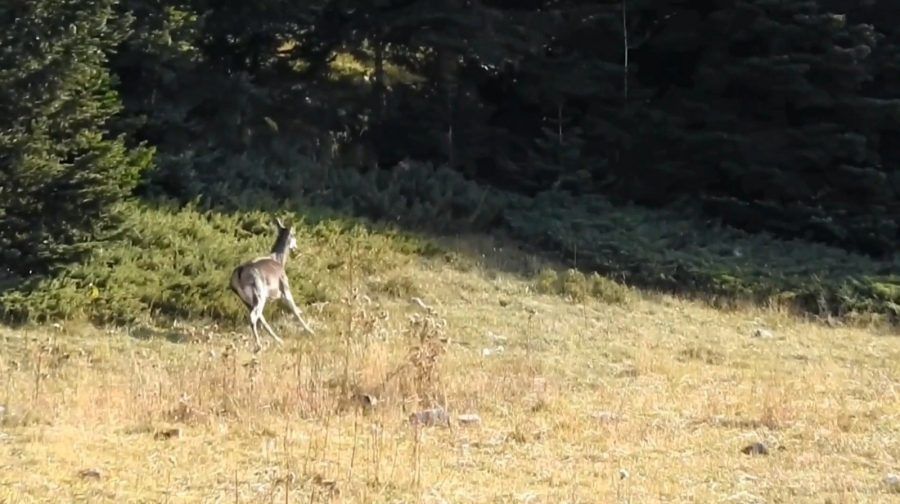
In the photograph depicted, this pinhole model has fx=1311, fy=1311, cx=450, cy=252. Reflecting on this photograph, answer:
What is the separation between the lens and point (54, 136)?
50.8 feet

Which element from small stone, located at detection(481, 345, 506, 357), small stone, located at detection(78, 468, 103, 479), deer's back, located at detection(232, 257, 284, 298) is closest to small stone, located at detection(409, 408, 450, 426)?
small stone, located at detection(78, 468, 103, 479)

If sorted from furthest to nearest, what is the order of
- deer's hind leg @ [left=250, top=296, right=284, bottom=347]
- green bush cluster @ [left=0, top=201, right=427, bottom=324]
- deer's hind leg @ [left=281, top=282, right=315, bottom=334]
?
deer's hind leg @ [left=281, top=282, right=315, bottom=334], green bush cluster @ [left=0, top=201, right=427, bottom=324], deer's hind leg @ [left=250, top=296, right=284, bottom=347]

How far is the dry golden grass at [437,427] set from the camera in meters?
7.74

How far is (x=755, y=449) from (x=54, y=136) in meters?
9.76

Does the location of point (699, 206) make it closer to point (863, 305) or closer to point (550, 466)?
point (863, 305)

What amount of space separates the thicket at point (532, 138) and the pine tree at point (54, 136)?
2.36ft

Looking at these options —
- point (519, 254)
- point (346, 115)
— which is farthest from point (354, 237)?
point (346, 115)

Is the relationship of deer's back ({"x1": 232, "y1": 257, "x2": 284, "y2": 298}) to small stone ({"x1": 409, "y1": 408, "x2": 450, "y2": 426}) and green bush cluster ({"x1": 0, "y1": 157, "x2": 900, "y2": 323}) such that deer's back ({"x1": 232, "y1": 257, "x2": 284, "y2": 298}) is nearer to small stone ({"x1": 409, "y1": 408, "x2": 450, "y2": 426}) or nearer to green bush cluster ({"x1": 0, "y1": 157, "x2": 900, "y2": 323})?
green bush cluster ({"x1": 0, "y1": 157, "x2": 900, "y2": 323})

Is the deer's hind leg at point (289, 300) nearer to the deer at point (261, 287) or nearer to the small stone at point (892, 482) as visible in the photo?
the deer at point (261, 287)

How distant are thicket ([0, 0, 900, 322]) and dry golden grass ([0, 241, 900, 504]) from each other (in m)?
3.46

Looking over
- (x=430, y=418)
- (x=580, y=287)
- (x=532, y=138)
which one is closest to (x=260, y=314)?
(x=580, y=287)

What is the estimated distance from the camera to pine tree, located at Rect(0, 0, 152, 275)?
14.8m

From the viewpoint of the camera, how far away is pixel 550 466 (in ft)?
27.6

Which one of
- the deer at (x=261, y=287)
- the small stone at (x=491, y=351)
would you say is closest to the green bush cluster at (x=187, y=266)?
the deer at (x=261, y=287)
